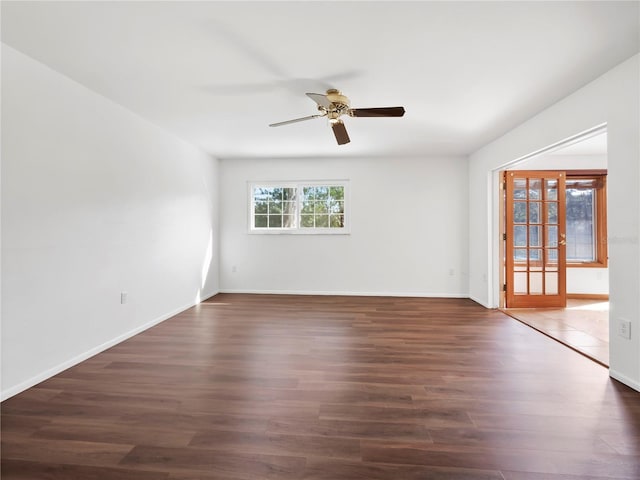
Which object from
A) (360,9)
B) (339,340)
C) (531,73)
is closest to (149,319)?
(339,340)

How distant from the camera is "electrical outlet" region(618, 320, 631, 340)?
2.29m

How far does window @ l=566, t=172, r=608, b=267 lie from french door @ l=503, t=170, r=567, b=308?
1193 millimetres

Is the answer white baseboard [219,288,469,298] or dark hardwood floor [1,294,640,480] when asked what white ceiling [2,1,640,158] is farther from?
white baseboard [219,288,469,298]

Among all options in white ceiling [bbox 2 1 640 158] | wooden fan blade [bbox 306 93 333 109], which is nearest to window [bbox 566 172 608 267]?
white ceiling [bbox 2 1 640 158]

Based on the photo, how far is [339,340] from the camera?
3.21 m

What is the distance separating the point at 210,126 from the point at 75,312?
239cm

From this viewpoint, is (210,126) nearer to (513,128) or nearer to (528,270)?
(513,128)

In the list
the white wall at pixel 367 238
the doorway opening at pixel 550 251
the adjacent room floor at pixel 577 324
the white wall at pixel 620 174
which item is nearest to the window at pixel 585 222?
the doorway opening at pixel 550 251

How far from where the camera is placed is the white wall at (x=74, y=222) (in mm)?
2162

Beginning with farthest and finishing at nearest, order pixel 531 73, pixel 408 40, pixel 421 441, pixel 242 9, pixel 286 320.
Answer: pixel 286 320 → pixel 531 73 → pixel 408 40 → pixel 242 9 → pixel 421 441

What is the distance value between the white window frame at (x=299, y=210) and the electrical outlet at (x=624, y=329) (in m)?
3.69

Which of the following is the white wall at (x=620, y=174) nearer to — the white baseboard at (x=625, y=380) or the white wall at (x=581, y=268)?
the white baseboard at (x=625, y=380)

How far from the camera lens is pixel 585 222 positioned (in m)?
5.55

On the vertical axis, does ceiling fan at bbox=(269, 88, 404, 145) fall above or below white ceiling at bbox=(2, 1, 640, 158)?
below
